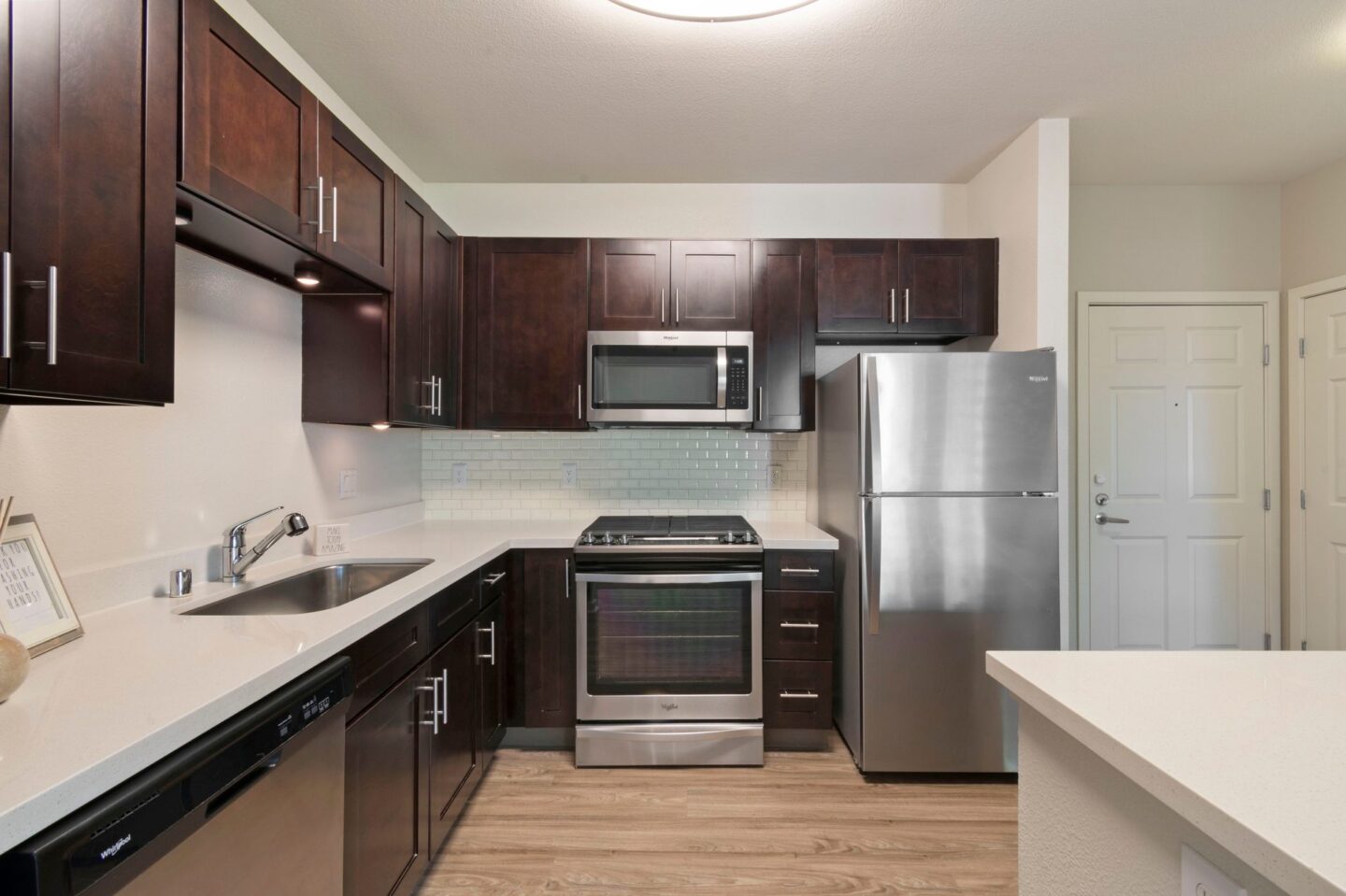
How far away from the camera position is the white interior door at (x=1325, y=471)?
119 inches

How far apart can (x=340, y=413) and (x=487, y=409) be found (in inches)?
31.1

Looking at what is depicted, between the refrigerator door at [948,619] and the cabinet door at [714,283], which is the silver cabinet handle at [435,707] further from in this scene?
the cabinet door at [714,283]

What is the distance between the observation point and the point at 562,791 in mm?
2453

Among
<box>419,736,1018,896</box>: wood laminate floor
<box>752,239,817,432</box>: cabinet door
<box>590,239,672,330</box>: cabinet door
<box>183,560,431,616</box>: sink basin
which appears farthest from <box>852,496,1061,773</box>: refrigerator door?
<box>183,560,431,616</box>: sink basin

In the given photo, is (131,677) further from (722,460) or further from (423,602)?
(722,460)

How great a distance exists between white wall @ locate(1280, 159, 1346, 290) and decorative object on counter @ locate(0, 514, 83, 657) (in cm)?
476

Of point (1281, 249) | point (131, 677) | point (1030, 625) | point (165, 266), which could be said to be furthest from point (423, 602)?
point (1281, 249)

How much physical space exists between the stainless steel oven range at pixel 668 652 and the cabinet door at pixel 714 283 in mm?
1029

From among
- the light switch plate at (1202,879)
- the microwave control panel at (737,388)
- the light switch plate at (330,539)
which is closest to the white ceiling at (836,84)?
the microwave control panel at (737,388)

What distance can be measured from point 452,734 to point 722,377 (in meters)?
1.74

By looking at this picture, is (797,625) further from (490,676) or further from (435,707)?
(435,707)

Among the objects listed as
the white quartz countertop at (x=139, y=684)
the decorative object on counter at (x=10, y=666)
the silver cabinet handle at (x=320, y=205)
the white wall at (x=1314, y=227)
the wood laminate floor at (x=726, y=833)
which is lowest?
the wood laminate floor at (x=726, y=833)

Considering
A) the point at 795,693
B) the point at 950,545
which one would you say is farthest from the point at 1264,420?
the point at 795,693

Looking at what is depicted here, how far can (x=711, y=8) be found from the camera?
1769 mm
